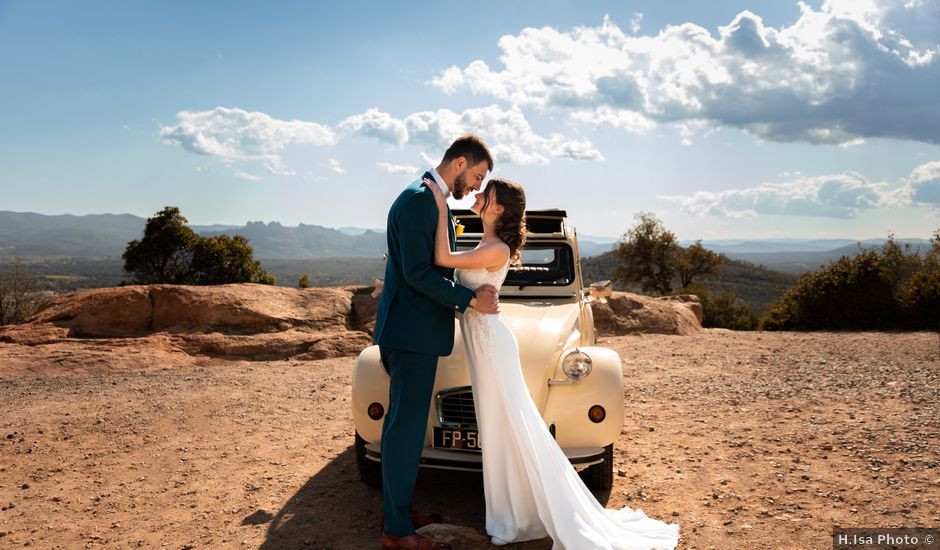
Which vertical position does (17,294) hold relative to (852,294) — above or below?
below

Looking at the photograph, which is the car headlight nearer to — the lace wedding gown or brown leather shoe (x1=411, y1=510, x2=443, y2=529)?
the lace wedding gown

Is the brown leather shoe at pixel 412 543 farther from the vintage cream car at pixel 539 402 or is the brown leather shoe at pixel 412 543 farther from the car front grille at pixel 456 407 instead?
the car front grille at pixel 456 407

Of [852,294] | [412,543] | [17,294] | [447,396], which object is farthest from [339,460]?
[17,294]

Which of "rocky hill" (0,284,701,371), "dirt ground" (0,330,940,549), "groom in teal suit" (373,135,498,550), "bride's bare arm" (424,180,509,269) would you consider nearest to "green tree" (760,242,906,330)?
"rocky hill" (0,284,701,371)

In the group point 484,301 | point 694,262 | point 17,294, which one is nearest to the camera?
point 484,301

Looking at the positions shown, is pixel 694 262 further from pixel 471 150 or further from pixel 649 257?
pixel 471 150

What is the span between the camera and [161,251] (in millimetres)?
31484

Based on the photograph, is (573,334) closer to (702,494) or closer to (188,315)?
(702,494)

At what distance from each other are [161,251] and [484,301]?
104ft

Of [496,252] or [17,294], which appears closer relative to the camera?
[496,252]

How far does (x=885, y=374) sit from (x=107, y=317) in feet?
46.6

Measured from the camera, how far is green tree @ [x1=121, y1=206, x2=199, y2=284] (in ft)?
102

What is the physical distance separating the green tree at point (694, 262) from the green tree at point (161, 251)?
27.1m

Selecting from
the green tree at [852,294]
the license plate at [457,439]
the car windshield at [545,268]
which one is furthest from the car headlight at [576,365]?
the green tree at [852,294]
